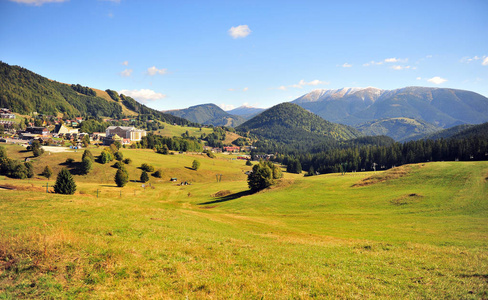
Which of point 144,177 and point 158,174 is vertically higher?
point 158,174

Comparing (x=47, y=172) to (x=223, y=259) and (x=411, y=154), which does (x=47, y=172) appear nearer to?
(x=223, y=259)

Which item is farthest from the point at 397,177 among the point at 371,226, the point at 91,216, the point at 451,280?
the point at 91,216

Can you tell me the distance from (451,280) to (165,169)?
133926 millimetres

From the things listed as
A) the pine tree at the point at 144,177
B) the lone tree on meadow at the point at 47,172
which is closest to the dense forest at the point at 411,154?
the pine tree at the point at 144,177

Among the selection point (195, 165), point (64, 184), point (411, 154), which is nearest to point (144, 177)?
point (195, 165)

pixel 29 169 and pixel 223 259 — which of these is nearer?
pixel 223 259

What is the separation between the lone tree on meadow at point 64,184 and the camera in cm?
5297

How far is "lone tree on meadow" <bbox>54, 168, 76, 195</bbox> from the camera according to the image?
52969 mm

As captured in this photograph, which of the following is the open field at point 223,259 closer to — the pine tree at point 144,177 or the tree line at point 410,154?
the pine tree at point 144,177

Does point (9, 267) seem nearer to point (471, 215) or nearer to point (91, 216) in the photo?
point (91, 216)

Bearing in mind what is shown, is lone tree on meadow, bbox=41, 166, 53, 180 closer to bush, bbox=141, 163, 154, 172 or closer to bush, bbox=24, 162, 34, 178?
bush, bbox=24, 162, 34, 178

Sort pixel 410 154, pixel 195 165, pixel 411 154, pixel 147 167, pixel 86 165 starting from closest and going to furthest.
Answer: pixel 86 165 → pixel 147 167 → pixel 411 154 → pixel 410 154 → pixel 195 165

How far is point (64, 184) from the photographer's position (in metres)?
53.5

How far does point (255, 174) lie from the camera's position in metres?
82.9
